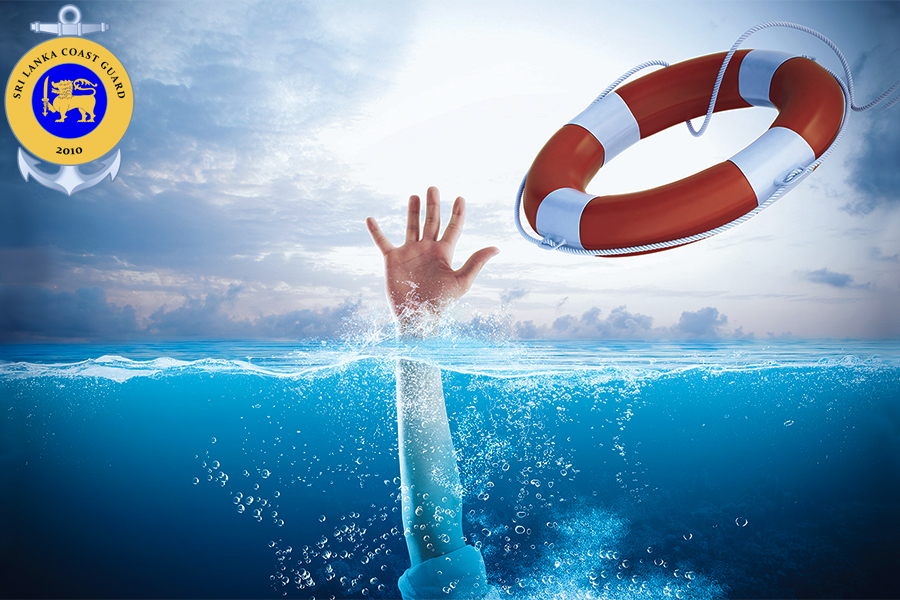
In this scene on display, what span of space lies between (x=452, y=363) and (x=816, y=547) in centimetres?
350

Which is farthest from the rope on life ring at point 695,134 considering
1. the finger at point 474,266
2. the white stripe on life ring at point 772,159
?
the finger at point 474,266

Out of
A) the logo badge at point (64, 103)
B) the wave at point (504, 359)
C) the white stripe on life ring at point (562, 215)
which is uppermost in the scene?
the logo badge at point (64, 103)

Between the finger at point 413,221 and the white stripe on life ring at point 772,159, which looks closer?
the white stripe on life ring at point 772,159

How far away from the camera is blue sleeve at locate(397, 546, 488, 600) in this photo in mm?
1266

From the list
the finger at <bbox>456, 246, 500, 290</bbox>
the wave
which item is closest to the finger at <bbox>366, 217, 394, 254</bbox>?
the finger at <bbox>456, 246, 500, 290</bbox>

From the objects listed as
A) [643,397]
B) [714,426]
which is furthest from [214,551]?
[714,426]

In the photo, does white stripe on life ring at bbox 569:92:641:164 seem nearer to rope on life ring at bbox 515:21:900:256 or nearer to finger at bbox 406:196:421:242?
rope on life ring at bbox 515:21:900:256

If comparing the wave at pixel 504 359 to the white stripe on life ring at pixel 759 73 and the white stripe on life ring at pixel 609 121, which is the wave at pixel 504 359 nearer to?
the white stripe on life ring at pixel 609 121

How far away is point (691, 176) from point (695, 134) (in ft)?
1.66

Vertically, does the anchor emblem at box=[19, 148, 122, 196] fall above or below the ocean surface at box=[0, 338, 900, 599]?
above

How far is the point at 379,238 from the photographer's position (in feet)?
5.36

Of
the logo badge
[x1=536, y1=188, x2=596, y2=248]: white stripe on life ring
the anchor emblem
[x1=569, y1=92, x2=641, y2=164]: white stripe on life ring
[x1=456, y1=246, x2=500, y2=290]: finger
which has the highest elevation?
the logo badge

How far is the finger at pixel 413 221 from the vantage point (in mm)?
1622

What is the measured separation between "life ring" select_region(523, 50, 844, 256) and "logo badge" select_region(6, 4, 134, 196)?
8.61ft
